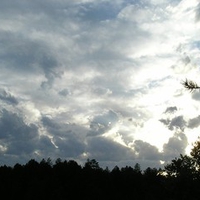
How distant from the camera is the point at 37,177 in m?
A: 124

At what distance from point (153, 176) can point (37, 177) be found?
4828 cm

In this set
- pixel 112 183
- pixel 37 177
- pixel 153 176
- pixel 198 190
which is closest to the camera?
pixel 198 190

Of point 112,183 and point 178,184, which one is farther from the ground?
point 112,183

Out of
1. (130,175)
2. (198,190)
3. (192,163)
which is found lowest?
(198,190)

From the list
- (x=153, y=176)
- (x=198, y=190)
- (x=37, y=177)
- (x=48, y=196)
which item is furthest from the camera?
(x=153, y=176)

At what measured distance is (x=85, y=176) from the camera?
130 metres

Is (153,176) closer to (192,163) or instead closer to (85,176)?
(85,176)

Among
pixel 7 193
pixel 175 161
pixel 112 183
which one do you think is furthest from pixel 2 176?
pixel 175 161

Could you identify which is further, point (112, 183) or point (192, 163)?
point (112, 183)

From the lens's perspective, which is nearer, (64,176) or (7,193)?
(7,193)

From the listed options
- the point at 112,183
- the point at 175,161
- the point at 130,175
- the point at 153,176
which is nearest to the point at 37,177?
the point at 112,183

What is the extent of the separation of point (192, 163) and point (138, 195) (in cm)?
9077

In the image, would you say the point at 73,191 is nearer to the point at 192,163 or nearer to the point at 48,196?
the point at 48,196

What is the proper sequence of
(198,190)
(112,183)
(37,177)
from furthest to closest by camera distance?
(112,183), (37,177), (198,190)
